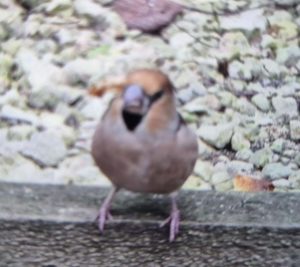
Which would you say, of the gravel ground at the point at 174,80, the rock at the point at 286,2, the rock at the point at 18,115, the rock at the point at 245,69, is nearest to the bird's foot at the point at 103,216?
the gravel ground at the point at 174,80

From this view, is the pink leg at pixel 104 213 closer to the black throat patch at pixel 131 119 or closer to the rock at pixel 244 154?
the black throat patch at pixel 131 119

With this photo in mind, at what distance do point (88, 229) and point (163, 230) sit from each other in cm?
13

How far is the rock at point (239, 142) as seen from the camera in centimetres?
292

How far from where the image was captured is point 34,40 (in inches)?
127

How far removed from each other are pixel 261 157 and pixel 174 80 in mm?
316

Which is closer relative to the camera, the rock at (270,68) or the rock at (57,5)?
the rock at (270,68)

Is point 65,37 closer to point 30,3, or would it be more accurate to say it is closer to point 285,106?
point 30,3

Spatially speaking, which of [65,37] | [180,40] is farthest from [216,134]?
[65,37]

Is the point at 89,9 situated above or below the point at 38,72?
above

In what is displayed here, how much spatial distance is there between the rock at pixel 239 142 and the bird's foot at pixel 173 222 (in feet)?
1.97

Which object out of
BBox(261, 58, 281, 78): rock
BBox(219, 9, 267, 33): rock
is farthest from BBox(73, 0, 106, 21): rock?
BBox(261, 58, 281, 78): rock

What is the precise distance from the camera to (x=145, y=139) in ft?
7.07

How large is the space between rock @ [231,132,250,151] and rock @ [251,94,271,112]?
0.51ft

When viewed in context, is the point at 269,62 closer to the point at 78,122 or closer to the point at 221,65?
the point at 221,65
